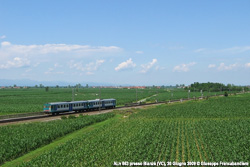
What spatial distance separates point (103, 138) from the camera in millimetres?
32000

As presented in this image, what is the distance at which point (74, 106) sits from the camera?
6338 centimetres

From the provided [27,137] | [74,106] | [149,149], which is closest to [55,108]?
[74,106]

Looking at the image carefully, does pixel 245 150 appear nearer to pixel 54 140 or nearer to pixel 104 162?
pixel 104 162

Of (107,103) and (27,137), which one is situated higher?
(107,103)

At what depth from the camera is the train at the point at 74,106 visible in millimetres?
56856

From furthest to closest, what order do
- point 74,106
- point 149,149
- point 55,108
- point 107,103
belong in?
1. point 107,103
2. point 74,106
3. point 55,108
4. point 149,149

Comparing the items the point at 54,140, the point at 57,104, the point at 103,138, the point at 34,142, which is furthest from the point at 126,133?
the point at 57,104

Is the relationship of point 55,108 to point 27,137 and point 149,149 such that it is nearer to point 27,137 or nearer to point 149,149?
point 27,137

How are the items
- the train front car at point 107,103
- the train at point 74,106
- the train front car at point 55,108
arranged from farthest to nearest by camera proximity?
the train front car at point 107,103 < the train at point 74,106 < the train front car at point 55,108

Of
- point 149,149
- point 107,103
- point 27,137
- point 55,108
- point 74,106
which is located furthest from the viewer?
point 107,103

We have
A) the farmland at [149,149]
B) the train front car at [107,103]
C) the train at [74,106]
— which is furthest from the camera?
the train front car at [107,103]

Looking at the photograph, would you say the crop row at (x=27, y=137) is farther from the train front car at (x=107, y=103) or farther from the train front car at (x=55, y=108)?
the train front car at (x=107, y=103)

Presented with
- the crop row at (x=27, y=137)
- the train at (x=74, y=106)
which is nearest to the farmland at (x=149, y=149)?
the crop row at (x=27, y=137)

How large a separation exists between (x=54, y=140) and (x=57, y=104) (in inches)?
996
